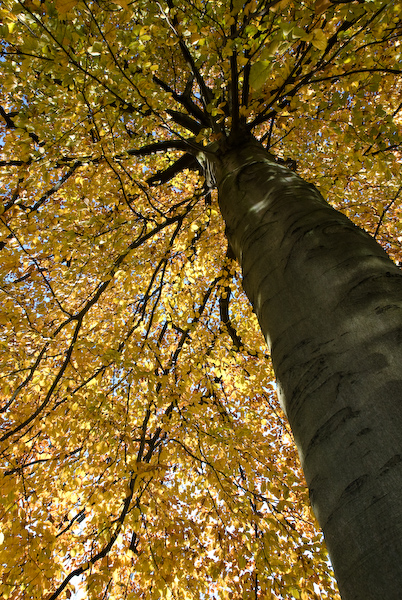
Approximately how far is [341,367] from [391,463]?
0.81ft

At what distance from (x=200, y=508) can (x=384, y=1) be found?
5.49 meters

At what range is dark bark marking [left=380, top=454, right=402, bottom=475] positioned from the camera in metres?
0.65

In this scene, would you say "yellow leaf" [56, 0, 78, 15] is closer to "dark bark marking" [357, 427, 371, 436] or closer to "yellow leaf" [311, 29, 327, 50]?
"yellow leaf" [311, 29, 327, 50]

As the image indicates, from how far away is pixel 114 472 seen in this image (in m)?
3.35

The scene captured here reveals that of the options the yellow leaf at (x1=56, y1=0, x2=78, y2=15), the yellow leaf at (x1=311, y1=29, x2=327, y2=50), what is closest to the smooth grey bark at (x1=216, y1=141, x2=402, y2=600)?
the yellow leaf at (x1=311, y1=29, x2=327, y2=50)

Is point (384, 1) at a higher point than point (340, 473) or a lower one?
higher

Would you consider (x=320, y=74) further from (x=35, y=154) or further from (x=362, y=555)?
(x=362, y=555)

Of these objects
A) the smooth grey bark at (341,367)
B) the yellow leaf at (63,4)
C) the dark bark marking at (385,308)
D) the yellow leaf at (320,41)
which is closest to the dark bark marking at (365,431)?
the smooth grey bark at (341,367)

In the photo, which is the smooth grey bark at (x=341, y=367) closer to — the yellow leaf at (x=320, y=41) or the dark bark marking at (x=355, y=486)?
the dark bark marking at (x=355, y=486)

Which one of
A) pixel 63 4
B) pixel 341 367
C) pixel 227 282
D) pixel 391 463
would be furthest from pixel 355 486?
pixel 227 282

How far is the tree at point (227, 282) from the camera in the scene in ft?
2.64

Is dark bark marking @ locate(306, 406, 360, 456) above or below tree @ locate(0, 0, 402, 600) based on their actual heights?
below

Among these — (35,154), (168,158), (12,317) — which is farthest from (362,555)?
(168,158)

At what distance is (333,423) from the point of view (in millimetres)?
790
